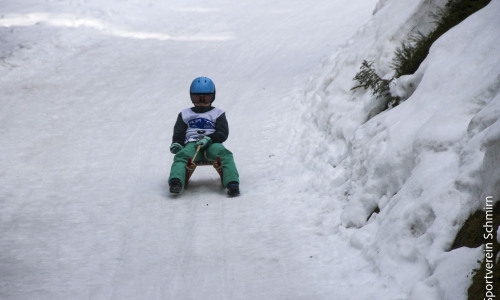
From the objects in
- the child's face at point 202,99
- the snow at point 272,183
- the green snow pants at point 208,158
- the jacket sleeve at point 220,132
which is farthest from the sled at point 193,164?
the child's face at point 202,99

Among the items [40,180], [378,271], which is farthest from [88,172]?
[378,271]

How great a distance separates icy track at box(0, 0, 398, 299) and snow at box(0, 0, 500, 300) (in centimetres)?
3

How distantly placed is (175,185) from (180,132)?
0.92 m

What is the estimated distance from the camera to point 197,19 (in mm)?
18000

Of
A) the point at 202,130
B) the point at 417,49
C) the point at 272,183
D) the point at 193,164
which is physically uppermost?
the point at 417,49

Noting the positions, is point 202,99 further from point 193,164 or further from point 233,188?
point 233,188

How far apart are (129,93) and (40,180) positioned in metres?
4.67

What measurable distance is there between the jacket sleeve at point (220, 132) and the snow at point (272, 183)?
1.83ft

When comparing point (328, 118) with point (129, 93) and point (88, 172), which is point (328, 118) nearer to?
point (88, 172)

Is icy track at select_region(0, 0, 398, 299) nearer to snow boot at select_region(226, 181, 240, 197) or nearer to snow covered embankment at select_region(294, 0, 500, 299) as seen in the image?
snow boot at select_region(226, 181, 240, 197)

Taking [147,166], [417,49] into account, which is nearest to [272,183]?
[147,166]

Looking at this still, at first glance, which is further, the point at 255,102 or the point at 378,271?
the point at 255,102

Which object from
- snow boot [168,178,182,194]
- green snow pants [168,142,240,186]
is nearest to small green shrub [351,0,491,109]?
green snow pants [168,142,240,186]

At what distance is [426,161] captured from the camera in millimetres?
4496
